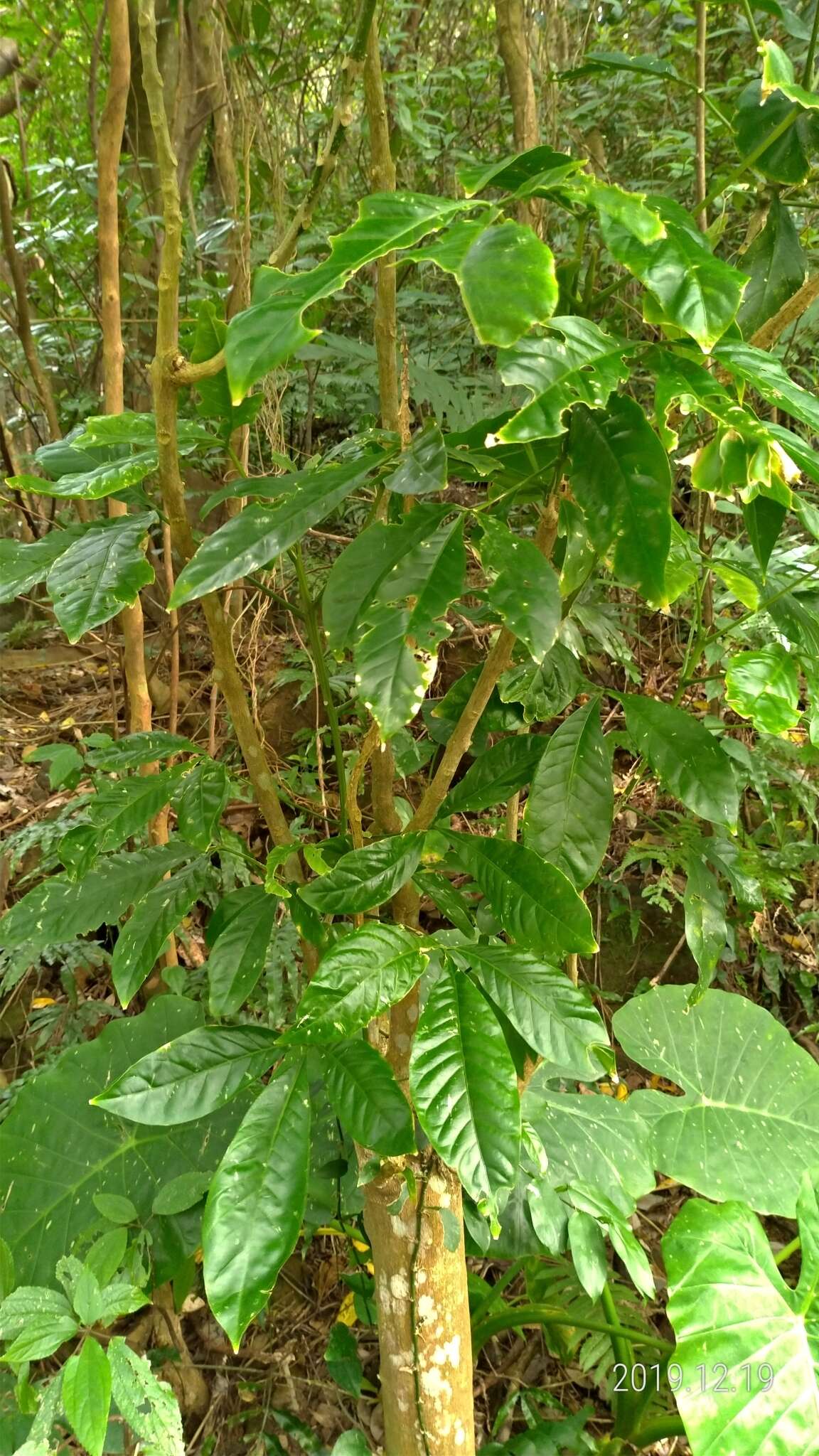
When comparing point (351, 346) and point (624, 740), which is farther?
point (351, 346)

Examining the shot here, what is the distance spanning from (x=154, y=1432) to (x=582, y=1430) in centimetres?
80

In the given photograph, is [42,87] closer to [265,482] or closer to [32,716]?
[32,716]

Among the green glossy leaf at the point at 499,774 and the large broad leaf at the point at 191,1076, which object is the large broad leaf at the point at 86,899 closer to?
the large broad leaf at the point at 191,1076

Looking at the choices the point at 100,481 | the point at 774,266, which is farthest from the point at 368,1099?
the point at 774,266

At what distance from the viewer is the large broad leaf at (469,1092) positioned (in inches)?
24.1

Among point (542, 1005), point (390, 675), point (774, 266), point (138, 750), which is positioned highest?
point (774, 266)

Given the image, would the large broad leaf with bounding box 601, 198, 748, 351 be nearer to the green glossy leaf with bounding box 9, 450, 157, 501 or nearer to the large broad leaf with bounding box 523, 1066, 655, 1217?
the green glossy leaf with bounding box 9, 450, 157, 501

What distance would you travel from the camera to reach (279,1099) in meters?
0.73

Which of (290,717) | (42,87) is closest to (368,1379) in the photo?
(290,717)

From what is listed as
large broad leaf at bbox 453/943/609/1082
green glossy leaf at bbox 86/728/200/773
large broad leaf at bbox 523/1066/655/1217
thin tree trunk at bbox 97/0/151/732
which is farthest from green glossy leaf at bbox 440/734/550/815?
thin tree trunk at bbox 97/0/151/732

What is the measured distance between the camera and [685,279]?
0.50 m

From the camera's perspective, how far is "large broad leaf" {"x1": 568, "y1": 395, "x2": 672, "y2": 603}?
58 centimetres

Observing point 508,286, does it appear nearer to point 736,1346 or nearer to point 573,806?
point 573,806

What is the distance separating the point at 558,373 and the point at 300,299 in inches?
6.0
